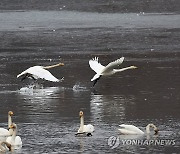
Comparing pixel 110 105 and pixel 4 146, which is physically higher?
pixel 110 105

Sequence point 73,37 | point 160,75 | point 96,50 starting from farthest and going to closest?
point 73,37 → point 96,50 → point 160,75

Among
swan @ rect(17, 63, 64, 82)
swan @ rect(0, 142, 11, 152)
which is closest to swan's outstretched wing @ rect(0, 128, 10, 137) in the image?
swan @ rect(0, 142, 11, 152)

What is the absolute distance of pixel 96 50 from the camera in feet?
97.8

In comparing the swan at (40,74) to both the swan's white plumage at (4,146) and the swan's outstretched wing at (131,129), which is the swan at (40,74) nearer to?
the swan's outstretched wing at (131,129)

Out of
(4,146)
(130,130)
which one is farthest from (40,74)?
(4,146)

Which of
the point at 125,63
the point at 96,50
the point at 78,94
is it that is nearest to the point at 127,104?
the point at 78,94

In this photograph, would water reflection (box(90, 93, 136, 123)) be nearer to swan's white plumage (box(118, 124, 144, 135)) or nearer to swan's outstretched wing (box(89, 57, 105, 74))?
swan's white plumage (box(118, 124, 144, 135))

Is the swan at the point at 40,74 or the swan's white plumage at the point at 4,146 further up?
the swan at the point at 40,74

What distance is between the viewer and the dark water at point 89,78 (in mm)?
16188

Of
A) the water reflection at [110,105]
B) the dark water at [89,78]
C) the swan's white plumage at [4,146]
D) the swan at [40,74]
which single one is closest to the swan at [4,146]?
the swan's white plumage at [4,146]

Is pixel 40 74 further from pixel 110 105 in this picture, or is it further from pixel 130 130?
pixel 130 130

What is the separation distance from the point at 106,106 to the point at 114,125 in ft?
7.65

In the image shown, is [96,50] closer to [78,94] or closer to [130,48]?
[130,48]

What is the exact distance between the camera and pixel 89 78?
23906 mm
